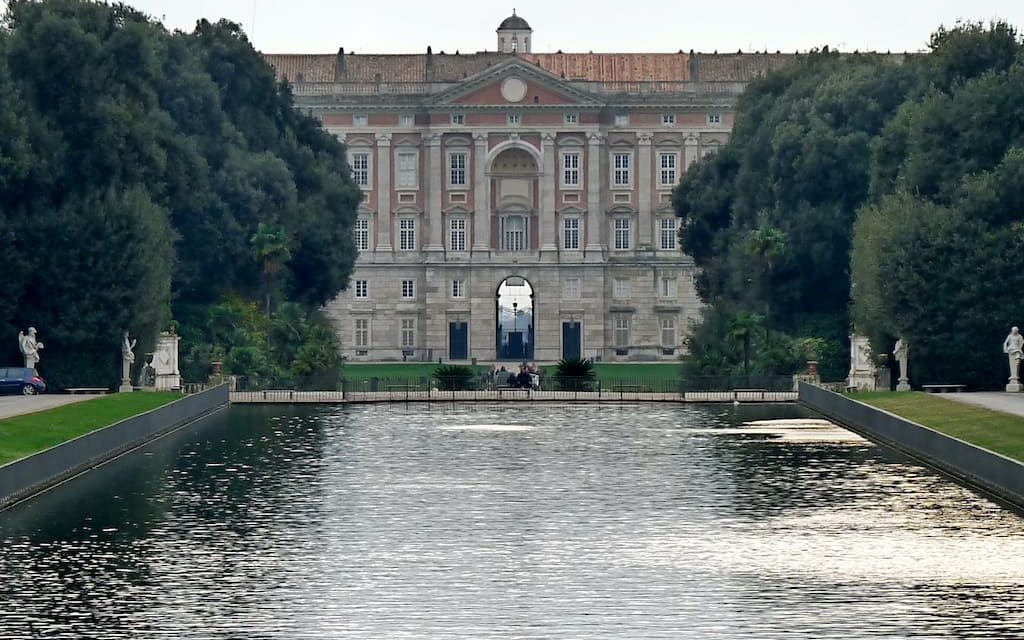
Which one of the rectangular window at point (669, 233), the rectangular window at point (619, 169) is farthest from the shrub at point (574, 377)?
the rectangular window at point (619, 169)

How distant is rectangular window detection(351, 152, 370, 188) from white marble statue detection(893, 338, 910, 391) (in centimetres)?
7710

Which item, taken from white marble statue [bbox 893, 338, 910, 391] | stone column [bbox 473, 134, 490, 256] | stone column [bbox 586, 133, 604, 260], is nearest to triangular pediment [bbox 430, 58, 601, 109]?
stone column [bbox 473, 134, 490, 256]

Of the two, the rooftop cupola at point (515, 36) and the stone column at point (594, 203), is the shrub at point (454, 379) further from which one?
the rooftop cupola at point (515, 36)

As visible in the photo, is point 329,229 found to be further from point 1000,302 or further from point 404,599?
point 404,599

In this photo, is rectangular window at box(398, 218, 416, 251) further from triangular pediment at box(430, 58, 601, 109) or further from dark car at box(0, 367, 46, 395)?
dark car at box(0, 367, 46, 395)

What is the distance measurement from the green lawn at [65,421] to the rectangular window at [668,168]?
79.1m

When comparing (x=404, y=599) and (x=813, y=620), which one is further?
(x=404, y=599)

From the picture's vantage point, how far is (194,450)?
197 ft

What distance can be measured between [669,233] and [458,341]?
16778mm

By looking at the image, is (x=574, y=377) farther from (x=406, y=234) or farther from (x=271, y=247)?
(x=406, y=234)

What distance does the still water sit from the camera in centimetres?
3011

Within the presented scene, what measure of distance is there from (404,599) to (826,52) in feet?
295

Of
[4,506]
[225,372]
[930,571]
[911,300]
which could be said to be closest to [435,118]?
[225,372]

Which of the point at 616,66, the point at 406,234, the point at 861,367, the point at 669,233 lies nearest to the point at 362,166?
the point at 406,234
